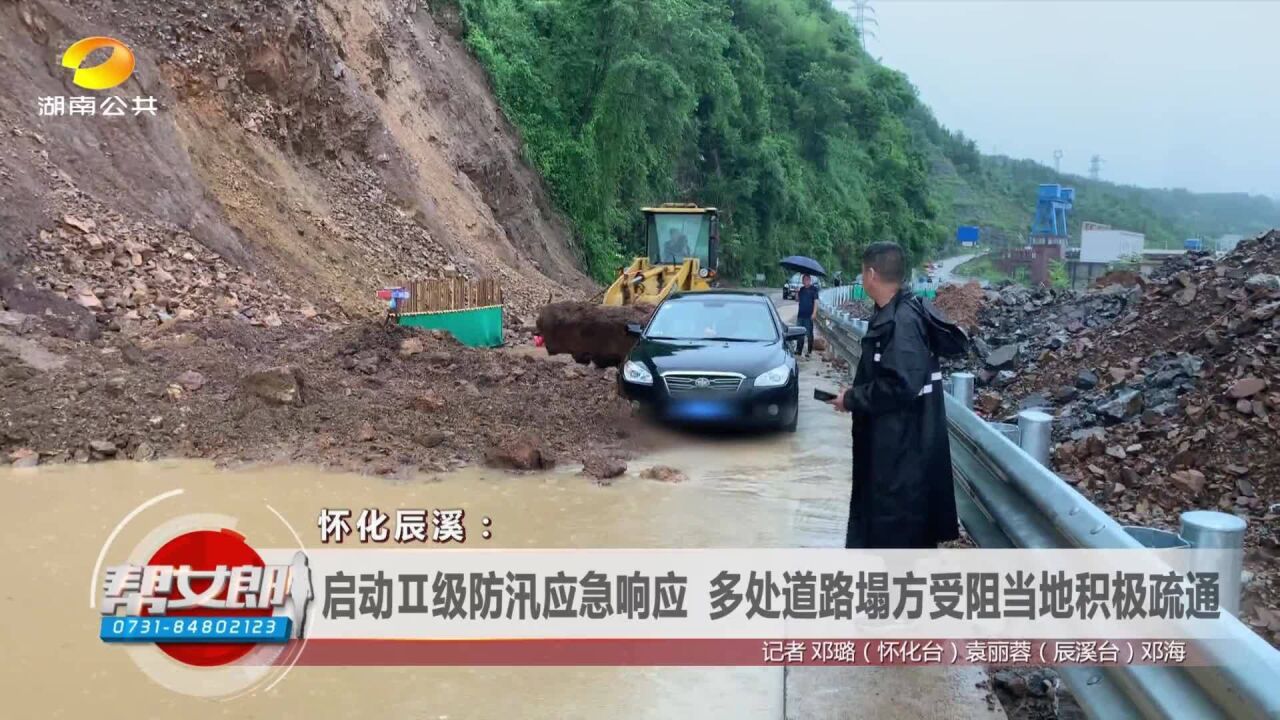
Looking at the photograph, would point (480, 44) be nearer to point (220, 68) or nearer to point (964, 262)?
point (220, 68)

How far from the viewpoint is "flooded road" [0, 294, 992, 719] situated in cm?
400

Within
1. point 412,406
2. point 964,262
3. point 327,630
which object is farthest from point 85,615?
point 964,262

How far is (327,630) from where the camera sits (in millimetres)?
4641

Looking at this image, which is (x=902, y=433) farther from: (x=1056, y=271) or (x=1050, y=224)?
(x=1050, y=224)

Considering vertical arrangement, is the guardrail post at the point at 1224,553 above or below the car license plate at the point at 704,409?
above

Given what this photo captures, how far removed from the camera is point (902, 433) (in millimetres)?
4297

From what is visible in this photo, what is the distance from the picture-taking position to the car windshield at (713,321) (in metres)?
10.6

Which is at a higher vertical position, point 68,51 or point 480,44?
point 480,44

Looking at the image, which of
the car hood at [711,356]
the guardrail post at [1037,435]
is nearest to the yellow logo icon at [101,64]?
the car hood at [711,356]

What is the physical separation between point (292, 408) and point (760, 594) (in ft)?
19.2

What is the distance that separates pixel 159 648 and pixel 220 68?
17.8 metres

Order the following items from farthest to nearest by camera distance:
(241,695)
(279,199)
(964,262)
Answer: (964,262), (279,199), (241,695)

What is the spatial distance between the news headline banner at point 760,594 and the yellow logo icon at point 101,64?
14373mm

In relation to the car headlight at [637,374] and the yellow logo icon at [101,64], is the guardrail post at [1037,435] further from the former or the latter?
the yellow logo icon at [101,64]
